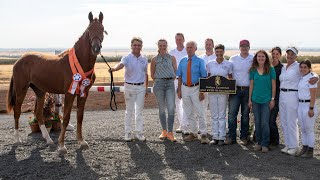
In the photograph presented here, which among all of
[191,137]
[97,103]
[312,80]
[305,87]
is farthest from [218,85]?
[97,103]

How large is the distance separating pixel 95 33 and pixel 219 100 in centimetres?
252

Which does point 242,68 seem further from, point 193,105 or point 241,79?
point 193,105

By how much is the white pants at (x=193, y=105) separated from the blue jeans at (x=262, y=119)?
1.07 m

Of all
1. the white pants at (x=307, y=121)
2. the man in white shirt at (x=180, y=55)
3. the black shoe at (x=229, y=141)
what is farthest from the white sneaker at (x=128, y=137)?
the white pants at (x=307, y=121)

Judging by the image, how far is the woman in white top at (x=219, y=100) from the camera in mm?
7141

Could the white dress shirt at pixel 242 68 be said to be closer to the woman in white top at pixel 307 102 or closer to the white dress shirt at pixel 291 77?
the white dress shirt at pixel 291 77

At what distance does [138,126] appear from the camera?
7.84 m

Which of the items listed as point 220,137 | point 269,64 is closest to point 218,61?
point 269,64

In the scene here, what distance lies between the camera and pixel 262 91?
6.68 meters

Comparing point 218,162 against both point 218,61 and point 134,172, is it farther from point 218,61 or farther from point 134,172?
point 218,61

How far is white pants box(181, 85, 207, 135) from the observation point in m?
7.45

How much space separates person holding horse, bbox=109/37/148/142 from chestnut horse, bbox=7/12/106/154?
26.3 inches

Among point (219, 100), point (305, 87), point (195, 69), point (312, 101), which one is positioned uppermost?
point (195, 69)

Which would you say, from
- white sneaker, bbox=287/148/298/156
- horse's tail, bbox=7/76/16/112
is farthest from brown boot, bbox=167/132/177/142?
horse's tail, bbox=7/76/16/112
